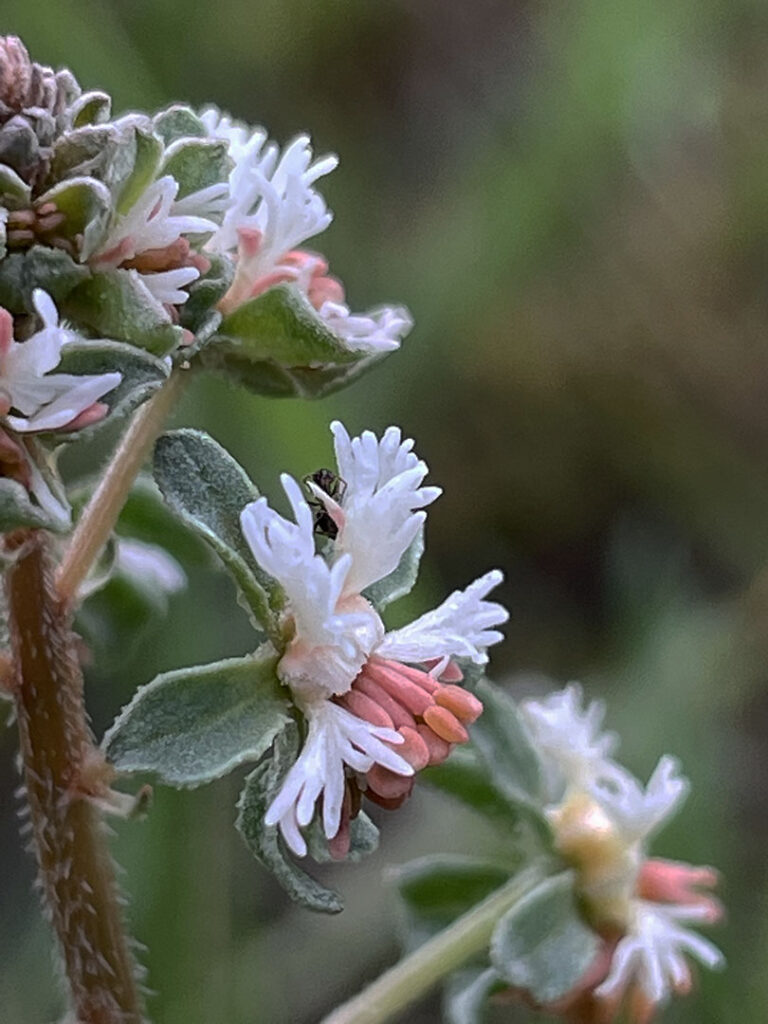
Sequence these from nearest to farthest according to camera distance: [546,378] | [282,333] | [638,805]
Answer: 1. [282,333]
2. [638,805]
3. [546,378]

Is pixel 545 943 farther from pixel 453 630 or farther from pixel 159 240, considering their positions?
pixel 159 240

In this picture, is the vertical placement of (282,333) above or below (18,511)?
above

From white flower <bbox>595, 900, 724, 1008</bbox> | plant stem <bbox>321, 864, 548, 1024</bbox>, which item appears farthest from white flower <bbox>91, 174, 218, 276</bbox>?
white flower <bbox>595, 900, 724, 1008</bbox>

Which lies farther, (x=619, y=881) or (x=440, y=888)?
(x=440, y=888)

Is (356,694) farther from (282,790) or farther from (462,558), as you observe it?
(462,558)

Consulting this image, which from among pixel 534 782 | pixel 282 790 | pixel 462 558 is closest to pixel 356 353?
pixel 282 790

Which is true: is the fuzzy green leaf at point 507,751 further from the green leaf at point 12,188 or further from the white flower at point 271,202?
the green leaf at point 12,188

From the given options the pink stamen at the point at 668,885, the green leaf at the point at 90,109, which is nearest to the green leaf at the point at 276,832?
the green leaf at the point at 90,109

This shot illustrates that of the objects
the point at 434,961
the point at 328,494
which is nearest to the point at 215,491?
the point at 328,494
